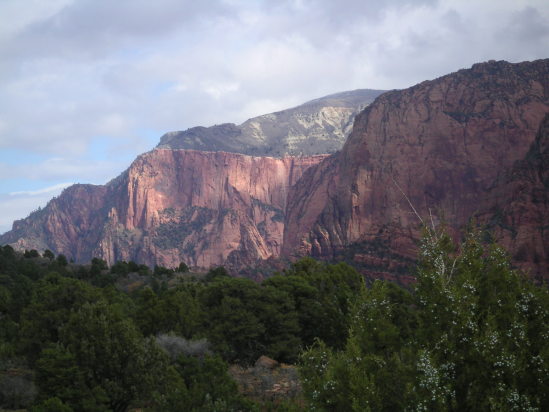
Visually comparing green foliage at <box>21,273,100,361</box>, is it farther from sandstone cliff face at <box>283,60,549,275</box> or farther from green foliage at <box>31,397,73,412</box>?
sandstone cliff face at <box>283,60,549,275</box>

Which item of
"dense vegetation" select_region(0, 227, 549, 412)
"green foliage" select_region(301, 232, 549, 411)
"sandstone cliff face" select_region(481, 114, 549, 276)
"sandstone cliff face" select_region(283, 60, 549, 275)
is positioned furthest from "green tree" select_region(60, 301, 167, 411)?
"sandstone cliff face" select_region(283, 60, 549, 275)

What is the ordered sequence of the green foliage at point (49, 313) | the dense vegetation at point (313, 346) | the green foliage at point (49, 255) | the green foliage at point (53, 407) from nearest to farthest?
the dense vegetation at point (313, 346) < the green foliage at point (53, 407) < the green foliage at point (49, 313) < the green foliage at point (49, 255)

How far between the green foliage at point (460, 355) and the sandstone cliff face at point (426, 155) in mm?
81316

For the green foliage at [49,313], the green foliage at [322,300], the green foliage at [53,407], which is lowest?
the green foliage at [322,300]

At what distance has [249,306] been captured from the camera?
41031 mm

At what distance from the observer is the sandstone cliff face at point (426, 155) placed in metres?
108

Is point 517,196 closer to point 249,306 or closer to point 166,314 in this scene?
point 249,306

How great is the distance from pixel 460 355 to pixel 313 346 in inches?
275

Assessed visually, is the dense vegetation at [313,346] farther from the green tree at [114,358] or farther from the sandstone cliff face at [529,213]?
the sandstone cliff face at [529,213]

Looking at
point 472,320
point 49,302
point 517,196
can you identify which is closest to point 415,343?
point 472,320

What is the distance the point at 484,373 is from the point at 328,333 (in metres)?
29.4

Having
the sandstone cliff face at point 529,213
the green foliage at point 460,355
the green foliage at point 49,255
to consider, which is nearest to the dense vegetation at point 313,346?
the green foliage at point 460,355

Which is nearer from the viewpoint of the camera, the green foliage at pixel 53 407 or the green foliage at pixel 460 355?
the green foliage at pixel 460 355

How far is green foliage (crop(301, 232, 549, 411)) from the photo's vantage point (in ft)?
43.8
